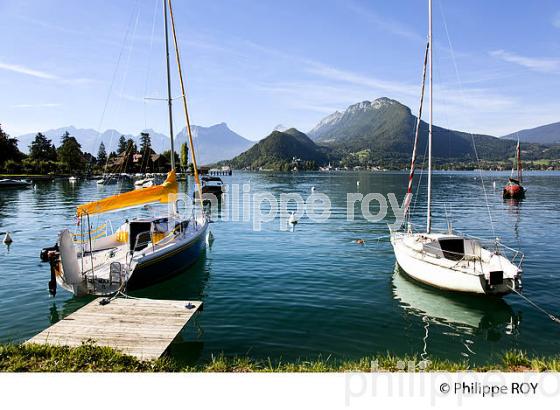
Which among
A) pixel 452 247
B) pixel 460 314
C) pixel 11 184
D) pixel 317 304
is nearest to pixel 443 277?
pixel 460 314

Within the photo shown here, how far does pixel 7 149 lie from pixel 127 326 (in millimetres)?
130626

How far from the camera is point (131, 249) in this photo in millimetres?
19562

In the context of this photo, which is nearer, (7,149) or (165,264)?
(165,264)

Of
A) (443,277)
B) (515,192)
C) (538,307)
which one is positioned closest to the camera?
(538,307)

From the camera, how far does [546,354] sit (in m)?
12.3

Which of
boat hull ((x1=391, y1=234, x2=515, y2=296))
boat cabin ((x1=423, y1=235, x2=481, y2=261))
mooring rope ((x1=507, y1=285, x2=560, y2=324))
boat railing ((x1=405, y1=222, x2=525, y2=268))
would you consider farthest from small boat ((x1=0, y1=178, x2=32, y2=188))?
mooring rope ((x1=507, y1=285, x2=560, y2=324))

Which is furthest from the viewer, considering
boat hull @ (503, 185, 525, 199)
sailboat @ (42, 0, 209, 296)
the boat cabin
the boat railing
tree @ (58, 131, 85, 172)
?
tree @ (58, 131, 85, 172)

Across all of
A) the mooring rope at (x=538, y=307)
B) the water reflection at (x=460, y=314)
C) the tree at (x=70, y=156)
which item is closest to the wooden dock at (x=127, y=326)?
the water reflection at (x=460, y=314)

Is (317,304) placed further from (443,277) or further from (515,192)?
(515,192)

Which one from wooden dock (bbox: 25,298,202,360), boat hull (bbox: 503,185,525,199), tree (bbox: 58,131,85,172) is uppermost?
tree (bbox: 58,131,85,172)

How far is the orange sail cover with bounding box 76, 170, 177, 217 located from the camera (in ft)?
56.9

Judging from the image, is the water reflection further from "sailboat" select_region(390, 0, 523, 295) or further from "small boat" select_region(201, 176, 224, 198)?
"small boat" select_region(201, 176, 224, 198)

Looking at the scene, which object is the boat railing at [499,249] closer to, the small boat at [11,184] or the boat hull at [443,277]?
the boat hull at [443,277]
